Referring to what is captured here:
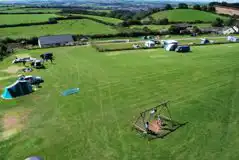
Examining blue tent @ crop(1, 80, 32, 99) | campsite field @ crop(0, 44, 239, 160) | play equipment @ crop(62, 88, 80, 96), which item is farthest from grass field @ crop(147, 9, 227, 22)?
blue tent @ crop(1, 80, 32, 99)

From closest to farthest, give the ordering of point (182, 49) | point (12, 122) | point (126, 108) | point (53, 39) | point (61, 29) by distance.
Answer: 1. point (12, 122)
2. point (126, 108)
3. point (182, 49)
4. point (53, 39)
5. point (61, 29)

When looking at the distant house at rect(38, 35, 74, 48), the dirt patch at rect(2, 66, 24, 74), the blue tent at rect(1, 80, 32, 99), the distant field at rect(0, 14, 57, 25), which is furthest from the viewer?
the distant field at rect(0, 14, 57, 25)

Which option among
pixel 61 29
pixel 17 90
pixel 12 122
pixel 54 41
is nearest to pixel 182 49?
pixel 17 90

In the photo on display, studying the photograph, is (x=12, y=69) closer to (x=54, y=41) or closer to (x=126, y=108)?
(x=54, y=41)

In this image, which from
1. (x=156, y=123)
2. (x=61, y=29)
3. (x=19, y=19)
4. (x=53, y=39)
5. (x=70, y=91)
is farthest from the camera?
(x=19, y=19)

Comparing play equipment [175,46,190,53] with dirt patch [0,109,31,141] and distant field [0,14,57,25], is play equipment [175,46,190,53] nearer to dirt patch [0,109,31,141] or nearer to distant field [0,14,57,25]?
dirt patch [0,109,31,141]

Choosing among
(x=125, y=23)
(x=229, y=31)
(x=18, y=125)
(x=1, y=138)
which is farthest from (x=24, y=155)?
(x=125, y=23)

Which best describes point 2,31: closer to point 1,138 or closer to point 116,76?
point 116,76
